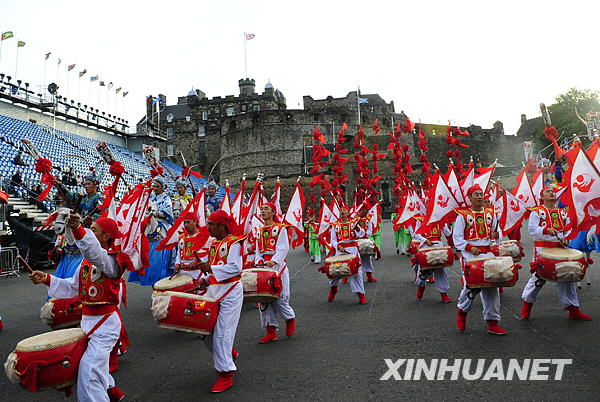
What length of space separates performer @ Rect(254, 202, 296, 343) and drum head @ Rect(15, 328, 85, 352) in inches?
113

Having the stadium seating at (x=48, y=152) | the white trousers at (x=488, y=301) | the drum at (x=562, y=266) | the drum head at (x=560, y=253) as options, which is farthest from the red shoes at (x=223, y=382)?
the stadium seating at (x=48, y=152)

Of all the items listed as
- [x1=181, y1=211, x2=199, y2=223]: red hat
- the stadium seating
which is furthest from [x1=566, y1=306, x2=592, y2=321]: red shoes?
the stadium seating

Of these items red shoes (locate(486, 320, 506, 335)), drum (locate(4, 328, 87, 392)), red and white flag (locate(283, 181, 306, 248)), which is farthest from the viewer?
red and white flag (locate(283, 181, 306, 248))

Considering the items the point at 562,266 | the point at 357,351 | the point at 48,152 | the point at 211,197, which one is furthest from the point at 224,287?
the point at 48,152

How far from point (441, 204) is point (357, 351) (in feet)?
9.35

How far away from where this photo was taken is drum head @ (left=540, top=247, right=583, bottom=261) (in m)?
5.73

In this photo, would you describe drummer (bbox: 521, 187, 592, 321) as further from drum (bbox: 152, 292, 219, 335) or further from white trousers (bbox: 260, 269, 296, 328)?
drum (bbox: 152, 292, 219, 335)

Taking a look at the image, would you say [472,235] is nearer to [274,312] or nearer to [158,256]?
[274,312]

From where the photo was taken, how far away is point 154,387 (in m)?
4.36

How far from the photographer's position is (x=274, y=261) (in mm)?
6059

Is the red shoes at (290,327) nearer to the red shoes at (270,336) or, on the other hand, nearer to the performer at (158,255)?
the red shoes at (270,336)

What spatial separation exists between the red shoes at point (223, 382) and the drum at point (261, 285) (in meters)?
1.26

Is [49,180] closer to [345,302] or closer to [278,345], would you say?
[278,345]

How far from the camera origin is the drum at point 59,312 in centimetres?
476
